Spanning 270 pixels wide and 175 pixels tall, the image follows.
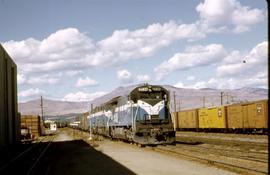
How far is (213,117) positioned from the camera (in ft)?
168

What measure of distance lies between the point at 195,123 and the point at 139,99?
31.4m

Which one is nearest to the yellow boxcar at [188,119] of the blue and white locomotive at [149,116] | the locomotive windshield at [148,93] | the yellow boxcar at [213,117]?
the yellow boxcar at [213,117]

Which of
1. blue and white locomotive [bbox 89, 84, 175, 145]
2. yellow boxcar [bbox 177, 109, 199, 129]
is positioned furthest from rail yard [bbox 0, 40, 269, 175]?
yellow boxcar [bbox 177, 109, 199, 129]

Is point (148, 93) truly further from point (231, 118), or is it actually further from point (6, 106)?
point (231, 118)

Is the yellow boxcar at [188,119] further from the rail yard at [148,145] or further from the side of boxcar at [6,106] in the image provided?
the side of boxcar at [6,106]

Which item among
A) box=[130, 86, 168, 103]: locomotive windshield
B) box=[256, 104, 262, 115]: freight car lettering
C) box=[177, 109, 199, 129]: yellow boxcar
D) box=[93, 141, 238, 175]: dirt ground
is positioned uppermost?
box=[130, 86, 168, 103]: locomotive windshield

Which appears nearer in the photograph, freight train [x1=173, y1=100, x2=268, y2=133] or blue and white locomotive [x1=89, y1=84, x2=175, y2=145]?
blue and white locomotive [x1=89, y1=84, x2=175, y2=145]

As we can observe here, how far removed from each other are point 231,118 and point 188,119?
1775cm

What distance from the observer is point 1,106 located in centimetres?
3441

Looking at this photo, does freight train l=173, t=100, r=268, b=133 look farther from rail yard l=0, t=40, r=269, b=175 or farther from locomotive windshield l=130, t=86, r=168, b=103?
locomotive windshield l=130, t=86, r=168, b=103

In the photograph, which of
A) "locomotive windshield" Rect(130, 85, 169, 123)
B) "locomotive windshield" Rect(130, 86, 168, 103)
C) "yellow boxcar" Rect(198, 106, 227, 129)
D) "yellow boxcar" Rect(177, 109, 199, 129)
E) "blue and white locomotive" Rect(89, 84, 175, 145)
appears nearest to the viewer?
"blue and white locomotive" Rect(89, 84, 175, 145)

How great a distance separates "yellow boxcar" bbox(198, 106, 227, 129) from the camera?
Result: 4829 cm

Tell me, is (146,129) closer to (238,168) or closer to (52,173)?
(52,173)

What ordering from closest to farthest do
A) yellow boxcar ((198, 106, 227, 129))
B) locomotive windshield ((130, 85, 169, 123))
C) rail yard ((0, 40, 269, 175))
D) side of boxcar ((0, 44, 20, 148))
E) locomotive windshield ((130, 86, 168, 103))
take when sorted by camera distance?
rail yard ((0, 40, 269, 175)) < locomotive windshield ((130, 85, 169, 123)) < locomotive windshield ((130, 86, 168, 103)) < side of boxcar ((0, 44, 20, 148)) < yellow boxcar ((198, 106, 227, 129))
